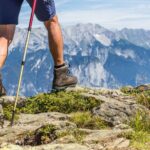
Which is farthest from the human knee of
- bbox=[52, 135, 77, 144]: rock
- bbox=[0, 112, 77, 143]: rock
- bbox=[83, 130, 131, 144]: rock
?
bbox=[52, 135, 77, 144]: rock

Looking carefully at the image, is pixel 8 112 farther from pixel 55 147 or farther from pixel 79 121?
pixel 55 147

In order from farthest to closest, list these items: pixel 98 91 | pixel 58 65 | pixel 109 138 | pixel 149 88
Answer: pixel 149 88 < pixel 98 91 < pixel 58 65 < pixel 109 138

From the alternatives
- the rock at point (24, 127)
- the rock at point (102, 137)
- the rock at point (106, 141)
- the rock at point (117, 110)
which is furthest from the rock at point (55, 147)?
the rock at point (117, 110)

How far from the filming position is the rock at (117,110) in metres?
9.76

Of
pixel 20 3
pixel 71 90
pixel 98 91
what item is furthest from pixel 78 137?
pixel 98 91

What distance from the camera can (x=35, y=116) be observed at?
416 inches

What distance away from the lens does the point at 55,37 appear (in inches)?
417

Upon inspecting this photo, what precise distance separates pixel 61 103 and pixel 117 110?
170 centimetres

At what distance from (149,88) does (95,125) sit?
213 inches

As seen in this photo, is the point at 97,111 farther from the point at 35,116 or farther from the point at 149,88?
the point at 149,88

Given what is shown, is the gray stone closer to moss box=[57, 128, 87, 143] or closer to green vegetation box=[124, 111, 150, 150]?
moss box=[57, 128, 87, 143]

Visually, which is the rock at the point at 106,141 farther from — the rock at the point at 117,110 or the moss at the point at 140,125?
the rock at the point at 117,110

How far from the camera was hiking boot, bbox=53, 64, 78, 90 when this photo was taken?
37.5 feet

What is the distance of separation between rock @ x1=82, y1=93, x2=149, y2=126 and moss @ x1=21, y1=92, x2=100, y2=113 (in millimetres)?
403
